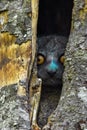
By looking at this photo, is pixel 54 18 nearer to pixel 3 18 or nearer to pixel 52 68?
pixel 52 68

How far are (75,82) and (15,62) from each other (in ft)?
1.40

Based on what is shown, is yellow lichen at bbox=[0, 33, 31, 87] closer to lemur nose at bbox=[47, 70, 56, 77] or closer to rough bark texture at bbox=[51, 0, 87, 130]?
rough bark texture at bbox=[51, 0, 87, 130]

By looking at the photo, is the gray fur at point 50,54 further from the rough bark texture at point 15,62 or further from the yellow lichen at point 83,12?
the yellow lichen at point 83,12

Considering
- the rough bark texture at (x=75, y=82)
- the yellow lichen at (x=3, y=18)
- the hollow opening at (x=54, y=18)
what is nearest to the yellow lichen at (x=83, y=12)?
the rough bark texture at (x=75, y=82)

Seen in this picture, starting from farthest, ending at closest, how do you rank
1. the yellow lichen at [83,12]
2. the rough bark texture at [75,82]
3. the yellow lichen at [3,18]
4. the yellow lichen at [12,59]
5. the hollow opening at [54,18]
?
the hollow opening at [54,18], the yellow lichen at [3,18], the yellow lichen at [83,12], the yellow lichen at [12,59], the rough bark texture at [75,82]

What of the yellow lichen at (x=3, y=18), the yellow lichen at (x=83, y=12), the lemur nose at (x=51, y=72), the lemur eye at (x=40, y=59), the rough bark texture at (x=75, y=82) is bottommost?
the lemur nose at (x=51, y=72)

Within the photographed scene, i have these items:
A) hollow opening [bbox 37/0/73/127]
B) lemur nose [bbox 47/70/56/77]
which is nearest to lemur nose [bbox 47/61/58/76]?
lemur nose [bbox 47/70/56/77]

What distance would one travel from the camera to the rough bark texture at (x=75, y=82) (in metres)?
2.97

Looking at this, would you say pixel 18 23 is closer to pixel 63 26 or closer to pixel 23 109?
pixel 23 109

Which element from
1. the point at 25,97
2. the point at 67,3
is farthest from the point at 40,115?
the point at 67,3

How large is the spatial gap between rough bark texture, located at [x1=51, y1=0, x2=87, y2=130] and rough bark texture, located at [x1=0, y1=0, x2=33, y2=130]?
0.21m

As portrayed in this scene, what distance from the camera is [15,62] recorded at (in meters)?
3.30

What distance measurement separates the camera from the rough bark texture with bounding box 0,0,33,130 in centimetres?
302

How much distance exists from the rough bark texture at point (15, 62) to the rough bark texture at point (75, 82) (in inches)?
8.3
